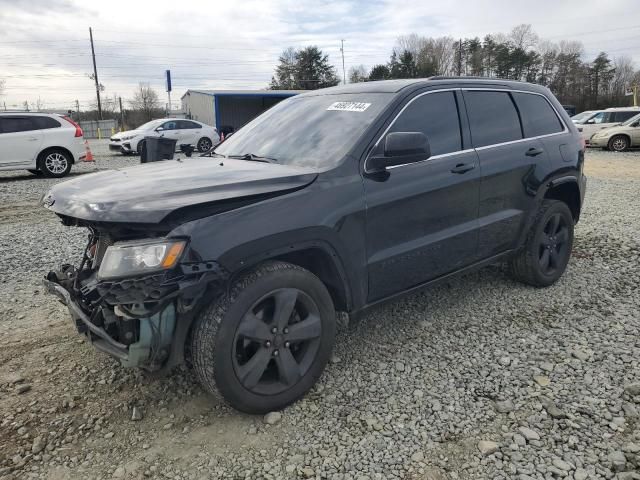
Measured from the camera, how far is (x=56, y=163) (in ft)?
41.5

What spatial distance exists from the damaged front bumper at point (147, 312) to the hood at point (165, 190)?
293 mm

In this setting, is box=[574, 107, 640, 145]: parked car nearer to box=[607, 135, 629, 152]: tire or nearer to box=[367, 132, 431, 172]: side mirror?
box=[607, 135, 629, 152]: tire

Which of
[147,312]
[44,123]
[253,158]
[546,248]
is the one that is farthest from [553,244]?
[44,123]

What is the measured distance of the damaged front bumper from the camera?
7.41 feet

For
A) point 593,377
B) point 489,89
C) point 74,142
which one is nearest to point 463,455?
point 593,377

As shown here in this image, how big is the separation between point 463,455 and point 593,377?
1184 mm

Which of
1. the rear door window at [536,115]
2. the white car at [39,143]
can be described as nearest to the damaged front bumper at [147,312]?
the rear door window at [536,115]

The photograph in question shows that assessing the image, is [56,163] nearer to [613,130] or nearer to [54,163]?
[54,163]

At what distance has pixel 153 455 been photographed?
2.45 meters

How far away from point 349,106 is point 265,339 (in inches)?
67.3

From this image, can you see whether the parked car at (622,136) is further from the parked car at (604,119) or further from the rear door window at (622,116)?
the rear door window at (622,116)

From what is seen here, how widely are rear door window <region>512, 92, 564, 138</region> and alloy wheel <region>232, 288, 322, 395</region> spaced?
8.78 feet

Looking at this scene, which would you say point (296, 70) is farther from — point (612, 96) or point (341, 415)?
point (341, 415)

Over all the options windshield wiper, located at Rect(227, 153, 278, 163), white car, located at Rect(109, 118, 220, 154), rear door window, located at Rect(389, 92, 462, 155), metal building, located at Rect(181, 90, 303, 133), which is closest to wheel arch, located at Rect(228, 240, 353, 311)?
windshield wiper, located at Rect(227, 153, 278, 163)
